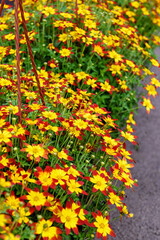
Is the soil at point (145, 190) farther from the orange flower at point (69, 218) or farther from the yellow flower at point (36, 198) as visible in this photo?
the yellow flower at point (36, 198)

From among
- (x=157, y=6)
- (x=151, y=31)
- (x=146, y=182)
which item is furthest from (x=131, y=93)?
(x=157, y=6)

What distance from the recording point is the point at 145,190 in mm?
2682

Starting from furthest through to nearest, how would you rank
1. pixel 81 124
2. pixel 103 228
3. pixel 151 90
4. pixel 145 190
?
pixel 145 190
pixel 151 90
pixel 81 124
pixel 103 228

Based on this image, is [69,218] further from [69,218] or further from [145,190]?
[145,190]

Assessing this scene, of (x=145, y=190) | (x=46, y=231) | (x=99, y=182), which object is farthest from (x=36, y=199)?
(x=145, y=190)

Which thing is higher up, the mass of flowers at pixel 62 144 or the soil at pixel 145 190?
the mass of flowers at pixel 62 144

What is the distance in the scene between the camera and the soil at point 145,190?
225 centimetres

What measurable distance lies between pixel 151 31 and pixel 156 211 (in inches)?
102

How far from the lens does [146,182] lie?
2.77 m

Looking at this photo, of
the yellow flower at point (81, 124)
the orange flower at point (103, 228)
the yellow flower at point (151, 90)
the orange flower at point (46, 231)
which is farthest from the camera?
the yellow flower at point (151, 90)

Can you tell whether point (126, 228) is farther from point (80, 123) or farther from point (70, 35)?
point (70, 35)

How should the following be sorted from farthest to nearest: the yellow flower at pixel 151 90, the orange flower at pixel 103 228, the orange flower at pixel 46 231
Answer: the yellow flower at pixel 151 90
the orange flower at pixel 103 228
the orange flower at pixel 46 231

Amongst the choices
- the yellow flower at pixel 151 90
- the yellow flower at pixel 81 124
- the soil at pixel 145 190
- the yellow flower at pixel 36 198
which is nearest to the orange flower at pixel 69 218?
the yellow flower at pixel 36 198

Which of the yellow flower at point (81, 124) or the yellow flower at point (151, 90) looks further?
the yellow flower at point (151, 90)
